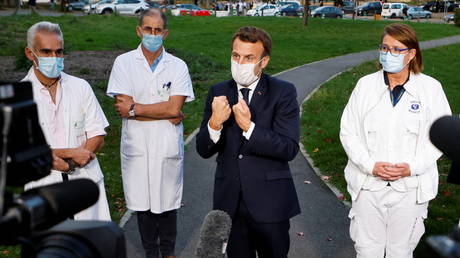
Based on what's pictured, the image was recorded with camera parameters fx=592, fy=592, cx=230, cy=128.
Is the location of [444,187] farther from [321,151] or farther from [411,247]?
[411,247]

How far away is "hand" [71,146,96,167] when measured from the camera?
458cm

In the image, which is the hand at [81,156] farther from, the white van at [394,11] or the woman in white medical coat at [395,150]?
the white van at [394,11]

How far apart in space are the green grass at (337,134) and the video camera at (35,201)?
1.10m

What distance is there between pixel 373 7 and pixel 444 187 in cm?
6225

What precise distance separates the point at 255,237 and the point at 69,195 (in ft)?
8.38

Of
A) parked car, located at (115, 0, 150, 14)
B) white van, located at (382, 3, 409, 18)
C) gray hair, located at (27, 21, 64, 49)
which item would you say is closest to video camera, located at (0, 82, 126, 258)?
gray hair, located at (27, 21, 64, 49)

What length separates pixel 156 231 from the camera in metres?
5.73

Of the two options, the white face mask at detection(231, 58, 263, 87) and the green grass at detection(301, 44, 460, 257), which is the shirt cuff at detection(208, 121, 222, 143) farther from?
the green grass at detection(301, 44, 460, 257)

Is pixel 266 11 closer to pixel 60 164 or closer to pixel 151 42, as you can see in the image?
pixel 151 42

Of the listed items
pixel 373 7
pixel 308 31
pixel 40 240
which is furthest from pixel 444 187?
pixel 373 7

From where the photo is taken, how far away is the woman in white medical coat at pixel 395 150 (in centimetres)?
457

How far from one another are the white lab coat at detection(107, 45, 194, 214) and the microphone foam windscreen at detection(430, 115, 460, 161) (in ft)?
11.2

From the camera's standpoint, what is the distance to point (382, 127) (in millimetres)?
4617

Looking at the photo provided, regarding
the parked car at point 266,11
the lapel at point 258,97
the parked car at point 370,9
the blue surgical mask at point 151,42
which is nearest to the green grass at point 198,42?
the blue surgical mask at point 151,42
